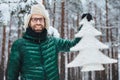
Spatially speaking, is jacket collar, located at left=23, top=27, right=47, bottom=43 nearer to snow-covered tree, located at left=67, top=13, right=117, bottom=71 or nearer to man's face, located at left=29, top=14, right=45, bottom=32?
man's face, located at left=29, top=14, right=45, bottom=32

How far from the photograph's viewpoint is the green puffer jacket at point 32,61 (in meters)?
5.05

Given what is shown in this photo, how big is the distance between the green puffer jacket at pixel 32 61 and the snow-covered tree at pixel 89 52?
12.3 inches

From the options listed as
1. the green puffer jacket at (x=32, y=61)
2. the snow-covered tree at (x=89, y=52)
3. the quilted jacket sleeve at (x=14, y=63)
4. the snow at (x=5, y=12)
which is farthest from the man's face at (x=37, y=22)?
the snow at (x=5, y=12)

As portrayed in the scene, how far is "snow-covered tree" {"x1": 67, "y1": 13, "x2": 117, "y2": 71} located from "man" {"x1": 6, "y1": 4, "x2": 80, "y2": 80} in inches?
12.6

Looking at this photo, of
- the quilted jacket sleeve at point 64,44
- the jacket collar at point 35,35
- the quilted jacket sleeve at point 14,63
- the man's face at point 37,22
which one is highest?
the man's face at point 37,22

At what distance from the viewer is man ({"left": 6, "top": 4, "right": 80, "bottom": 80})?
5.06 m

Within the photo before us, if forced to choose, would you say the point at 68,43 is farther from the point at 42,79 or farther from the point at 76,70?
the point at 76,70

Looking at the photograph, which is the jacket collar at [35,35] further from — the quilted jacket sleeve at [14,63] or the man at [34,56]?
the quilted jacket sleeve at [14,63]

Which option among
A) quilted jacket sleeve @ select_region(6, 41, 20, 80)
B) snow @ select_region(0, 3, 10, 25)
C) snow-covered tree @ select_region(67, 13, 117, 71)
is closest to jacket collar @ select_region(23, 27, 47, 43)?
quilted jacket sleeve @ select_region(6, 41, 20, 80)

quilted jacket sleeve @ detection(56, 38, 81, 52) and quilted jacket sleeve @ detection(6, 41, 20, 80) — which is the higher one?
quilted jacket sleeve @ detection(56, 38, 81, 52)

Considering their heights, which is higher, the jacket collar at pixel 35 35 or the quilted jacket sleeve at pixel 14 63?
the jacket collar at pixel 35 35

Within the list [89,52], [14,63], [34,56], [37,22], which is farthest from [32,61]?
[89,52]

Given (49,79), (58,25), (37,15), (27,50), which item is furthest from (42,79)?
(58,25)

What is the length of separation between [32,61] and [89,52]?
2.36 ft
